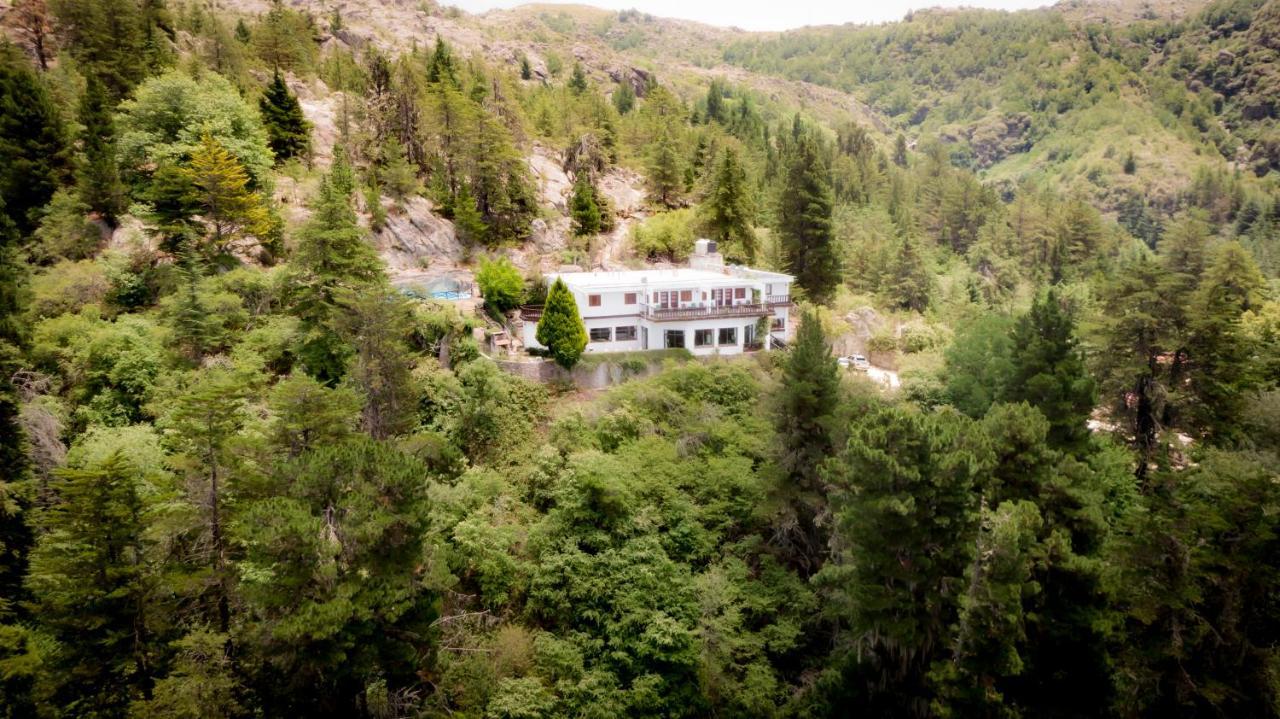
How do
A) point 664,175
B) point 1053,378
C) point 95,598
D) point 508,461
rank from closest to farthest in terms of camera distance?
point 95,598
point 1053,378
point 508,461
point 664,175

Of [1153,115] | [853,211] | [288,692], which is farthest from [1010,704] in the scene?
[1153,115]

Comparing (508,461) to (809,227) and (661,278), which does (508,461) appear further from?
(809,227)

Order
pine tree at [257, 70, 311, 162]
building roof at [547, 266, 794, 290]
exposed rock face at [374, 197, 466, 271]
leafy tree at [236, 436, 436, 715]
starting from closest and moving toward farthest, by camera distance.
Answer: leafy tree at [236, 436, 436, 715] < building roof at [547, 266, 794, 290] < exposed rock face at [374, 197, 466, 271] < pine tree at [257, 70, 311, 162]

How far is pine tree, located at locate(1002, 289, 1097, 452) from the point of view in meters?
27.3

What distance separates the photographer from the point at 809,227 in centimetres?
4659

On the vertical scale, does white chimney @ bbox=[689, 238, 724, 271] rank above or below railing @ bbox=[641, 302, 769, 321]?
above

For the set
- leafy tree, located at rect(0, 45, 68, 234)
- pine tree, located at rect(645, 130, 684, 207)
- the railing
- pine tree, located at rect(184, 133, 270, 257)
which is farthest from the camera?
pine tree, located at rect(645, 130, 684, 207)

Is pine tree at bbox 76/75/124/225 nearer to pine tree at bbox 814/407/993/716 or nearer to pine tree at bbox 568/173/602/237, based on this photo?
pine tree at bbox 568/173/602/237

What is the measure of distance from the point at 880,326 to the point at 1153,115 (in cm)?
17636

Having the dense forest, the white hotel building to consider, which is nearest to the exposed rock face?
the dense forest

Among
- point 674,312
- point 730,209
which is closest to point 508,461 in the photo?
point 674,312

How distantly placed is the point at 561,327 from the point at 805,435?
13.6m

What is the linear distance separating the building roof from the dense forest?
3.09 metres

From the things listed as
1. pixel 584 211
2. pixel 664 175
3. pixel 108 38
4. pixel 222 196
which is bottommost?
pixel 584 211
